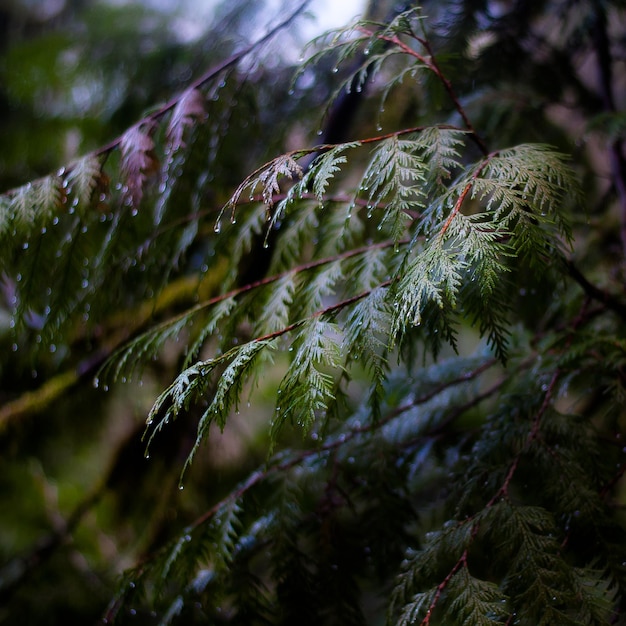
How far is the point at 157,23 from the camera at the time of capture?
7.40 ft

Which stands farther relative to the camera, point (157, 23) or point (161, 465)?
point (157, 23)

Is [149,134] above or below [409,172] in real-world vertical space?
above

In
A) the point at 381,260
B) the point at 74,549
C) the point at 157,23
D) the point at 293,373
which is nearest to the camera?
the point at 293,373

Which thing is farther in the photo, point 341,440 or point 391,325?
point 341,440

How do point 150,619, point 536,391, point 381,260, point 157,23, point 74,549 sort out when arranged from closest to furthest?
1. point 381,260
2. point 536,391
3. point 150,619
4. point 74,549
5. point 157,23

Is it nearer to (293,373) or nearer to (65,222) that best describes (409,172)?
(293,373)

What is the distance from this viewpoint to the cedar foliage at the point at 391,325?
0.80 meters

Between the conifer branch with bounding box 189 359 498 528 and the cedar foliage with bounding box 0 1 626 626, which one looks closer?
the cedar foliage with bounding box 0 1 626 626

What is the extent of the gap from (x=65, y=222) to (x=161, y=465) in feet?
2.91

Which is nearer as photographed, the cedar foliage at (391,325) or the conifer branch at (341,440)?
the cedar foliage at (391,325)

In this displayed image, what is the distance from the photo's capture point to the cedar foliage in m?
→ 0.80

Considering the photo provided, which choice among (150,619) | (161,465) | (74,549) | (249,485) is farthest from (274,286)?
(74,549)

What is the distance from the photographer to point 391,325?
0.79 meters

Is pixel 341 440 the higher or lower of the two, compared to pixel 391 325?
lower
